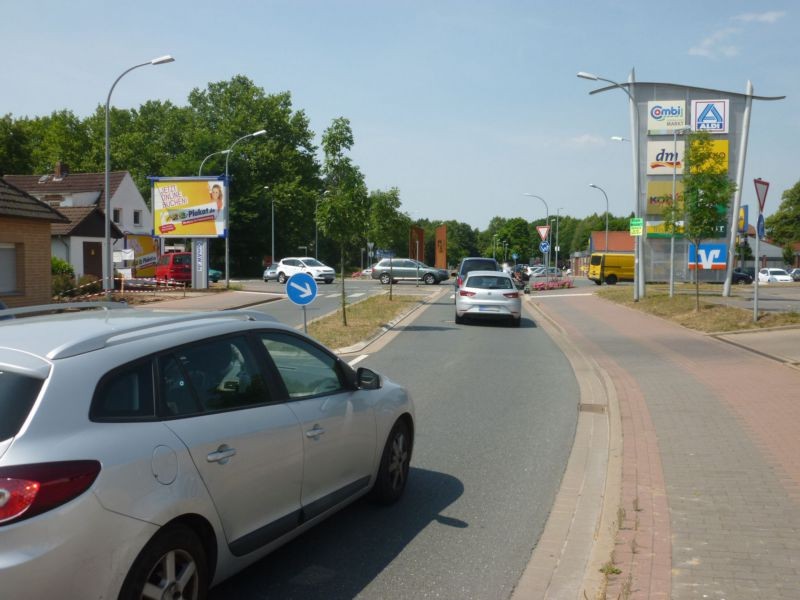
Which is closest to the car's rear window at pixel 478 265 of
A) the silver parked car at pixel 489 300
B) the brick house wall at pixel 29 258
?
the silver parked car at pixel 489 300

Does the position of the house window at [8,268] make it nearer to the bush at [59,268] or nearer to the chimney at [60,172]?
the bush at [59,268]

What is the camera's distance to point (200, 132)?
66688 millimetres

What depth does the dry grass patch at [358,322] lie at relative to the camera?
17.2 meters

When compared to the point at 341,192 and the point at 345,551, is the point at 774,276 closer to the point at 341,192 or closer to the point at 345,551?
the point at 341,192

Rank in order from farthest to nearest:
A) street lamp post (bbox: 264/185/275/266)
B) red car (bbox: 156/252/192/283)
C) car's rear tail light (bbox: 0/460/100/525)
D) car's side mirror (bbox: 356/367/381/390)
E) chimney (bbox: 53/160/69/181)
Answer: street lamp post (bbox: 264/185/275/266) → chimney (bbox: 53/160/69/181) → red car (bbox: 156/252/192/283) → car's side mirror (bbox: 356/367/381/390) → car's rear tail light (bbox: 0/460/100/525)

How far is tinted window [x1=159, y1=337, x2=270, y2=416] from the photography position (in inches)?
144

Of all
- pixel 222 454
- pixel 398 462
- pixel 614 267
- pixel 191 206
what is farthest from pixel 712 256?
pixel 222 454

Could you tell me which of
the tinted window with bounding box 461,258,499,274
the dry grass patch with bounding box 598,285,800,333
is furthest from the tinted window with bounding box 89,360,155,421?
the tinted window with bounding box 461,258,499,274

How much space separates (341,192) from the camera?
66.7 ft

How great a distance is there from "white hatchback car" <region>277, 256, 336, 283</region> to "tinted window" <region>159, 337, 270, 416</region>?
4357cm

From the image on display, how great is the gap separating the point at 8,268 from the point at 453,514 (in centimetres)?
1947

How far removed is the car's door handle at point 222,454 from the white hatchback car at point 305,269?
145 feet

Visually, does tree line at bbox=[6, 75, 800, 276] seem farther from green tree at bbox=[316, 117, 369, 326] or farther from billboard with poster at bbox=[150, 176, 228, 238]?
green tree at bbox=[316, 117, 369, 326]

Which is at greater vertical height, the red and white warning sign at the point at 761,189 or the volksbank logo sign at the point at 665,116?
the volksbank logo sign at the point at 665,116
